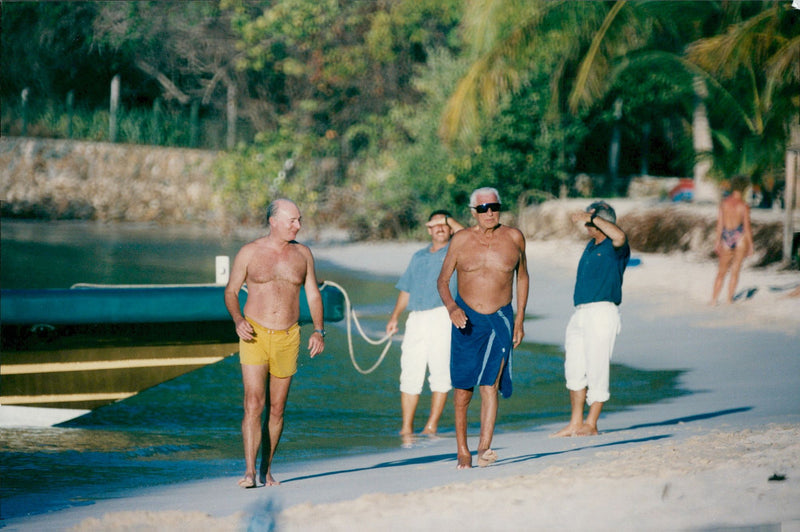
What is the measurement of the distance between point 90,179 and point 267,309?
24577 millimetres

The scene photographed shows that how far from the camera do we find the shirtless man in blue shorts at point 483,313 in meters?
6.00

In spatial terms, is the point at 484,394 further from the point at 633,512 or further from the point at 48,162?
the point at 48,162

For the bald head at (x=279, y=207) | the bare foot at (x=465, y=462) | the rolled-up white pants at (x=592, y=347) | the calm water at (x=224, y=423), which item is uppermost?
the bald head at (x=279, y=207)

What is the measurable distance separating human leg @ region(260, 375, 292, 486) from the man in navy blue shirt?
2.06m

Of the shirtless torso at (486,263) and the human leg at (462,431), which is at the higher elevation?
the shirtless torso at (486,263)

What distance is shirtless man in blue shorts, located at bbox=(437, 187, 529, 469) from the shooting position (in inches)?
236

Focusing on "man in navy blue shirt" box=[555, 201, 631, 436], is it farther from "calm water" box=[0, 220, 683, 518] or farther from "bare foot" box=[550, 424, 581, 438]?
"calm water" box=[0, 220, 683, 518]

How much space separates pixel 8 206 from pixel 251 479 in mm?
25756

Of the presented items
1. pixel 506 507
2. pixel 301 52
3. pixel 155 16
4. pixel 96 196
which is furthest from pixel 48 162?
pixel 506 507

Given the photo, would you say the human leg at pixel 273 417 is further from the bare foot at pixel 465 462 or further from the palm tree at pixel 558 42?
the palm tree at pixel 558 42

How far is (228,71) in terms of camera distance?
28.0 meters

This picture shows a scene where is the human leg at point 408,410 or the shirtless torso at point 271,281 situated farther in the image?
the human leg at point 408,410

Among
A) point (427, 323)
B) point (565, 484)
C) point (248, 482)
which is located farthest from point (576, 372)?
point (248, 482)

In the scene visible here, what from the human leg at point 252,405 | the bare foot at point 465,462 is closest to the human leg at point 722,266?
the bare foot at point 465,462
